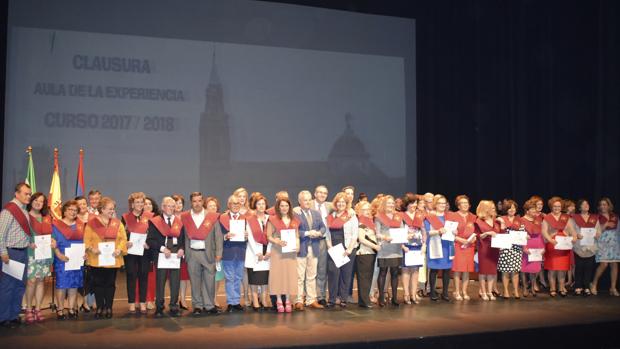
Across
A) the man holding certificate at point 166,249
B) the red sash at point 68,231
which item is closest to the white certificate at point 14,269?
the red sash at point 68,231

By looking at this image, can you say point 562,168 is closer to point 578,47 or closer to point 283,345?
point 578,47

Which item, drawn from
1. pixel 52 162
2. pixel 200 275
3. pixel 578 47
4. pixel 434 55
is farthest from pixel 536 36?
pixel 52 162

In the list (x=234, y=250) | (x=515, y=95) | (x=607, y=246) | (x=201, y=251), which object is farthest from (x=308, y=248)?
(x=515, y=95)

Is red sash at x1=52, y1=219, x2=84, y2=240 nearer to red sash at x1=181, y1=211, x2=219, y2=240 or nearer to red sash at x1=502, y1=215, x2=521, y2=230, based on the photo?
red sash at x1=181, y1=211, x2=219, y2=240

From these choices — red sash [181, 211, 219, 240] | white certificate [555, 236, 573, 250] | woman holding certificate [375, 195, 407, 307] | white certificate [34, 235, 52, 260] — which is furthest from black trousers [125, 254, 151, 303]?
white certificate [555, 236, 573, 250]

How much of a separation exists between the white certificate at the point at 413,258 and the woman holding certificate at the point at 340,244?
689 millimetres

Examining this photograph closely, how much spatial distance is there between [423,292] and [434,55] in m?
7.07

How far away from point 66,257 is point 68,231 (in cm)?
30

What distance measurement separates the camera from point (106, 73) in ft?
33.0

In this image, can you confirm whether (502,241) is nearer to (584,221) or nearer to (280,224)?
(584,221)

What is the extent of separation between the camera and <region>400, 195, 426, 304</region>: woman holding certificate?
7.27 metres

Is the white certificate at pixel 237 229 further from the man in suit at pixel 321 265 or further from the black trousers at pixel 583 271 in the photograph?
the black trousers at pixel 583 271

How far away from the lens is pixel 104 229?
6.45 meters

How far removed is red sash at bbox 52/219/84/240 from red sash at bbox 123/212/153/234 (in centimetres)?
50
